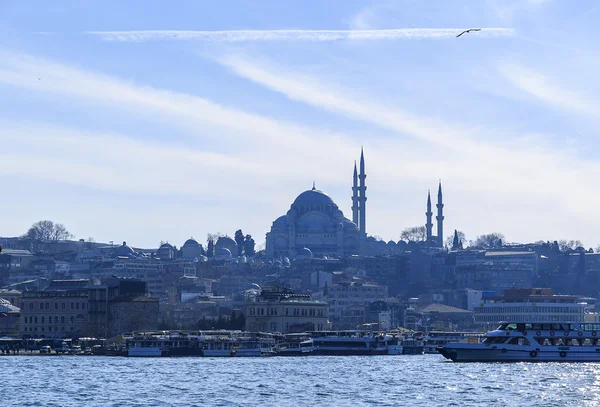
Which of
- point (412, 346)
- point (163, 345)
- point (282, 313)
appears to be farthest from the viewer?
point (282, 313)

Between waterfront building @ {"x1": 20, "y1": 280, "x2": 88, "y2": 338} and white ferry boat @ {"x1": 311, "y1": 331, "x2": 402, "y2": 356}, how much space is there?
31889mm

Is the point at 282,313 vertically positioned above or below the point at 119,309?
below

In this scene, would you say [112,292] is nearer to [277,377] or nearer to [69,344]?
[69,344]

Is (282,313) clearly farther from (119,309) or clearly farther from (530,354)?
(530,354)

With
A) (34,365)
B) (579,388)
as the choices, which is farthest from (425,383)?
(34,365)

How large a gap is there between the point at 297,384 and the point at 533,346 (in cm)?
2871

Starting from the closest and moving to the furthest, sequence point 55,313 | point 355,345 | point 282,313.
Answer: point 355,345 → point 282,313 → point 55,313

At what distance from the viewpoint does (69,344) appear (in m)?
153

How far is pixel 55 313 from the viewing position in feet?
557

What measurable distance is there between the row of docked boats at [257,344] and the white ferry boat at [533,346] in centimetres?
3143

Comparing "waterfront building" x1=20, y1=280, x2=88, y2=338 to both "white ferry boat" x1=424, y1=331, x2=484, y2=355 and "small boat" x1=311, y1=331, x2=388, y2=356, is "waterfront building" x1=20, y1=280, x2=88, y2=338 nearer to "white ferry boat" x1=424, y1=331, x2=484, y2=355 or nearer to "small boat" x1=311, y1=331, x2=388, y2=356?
"small boat" x1=311, y1=331, x2=388, y2=356

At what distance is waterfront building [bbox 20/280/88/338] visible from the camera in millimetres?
167250

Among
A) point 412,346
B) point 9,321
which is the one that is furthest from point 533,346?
point 9,321

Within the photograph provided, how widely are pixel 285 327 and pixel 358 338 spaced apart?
25.6 metres
